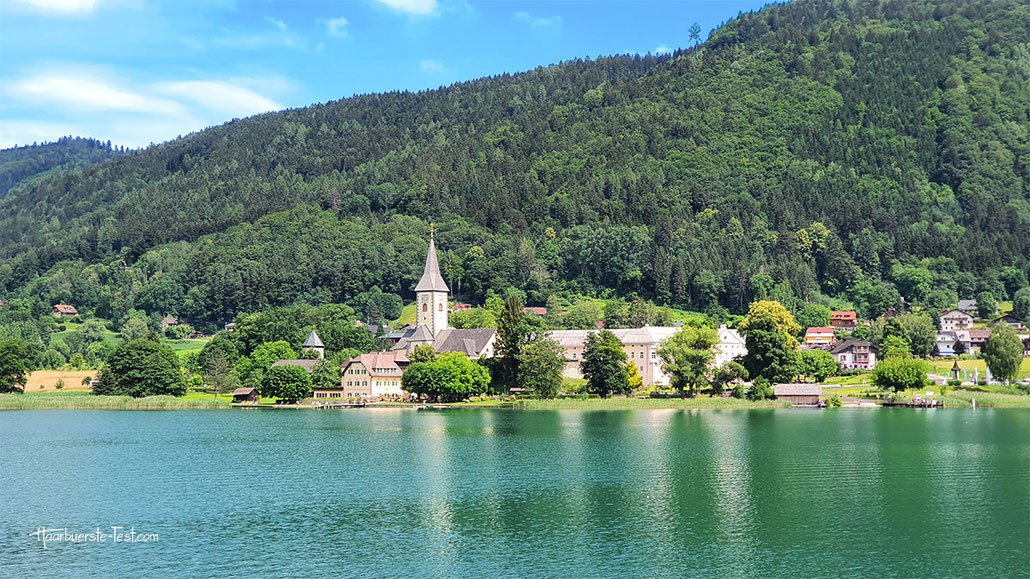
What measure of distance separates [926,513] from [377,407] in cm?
6840

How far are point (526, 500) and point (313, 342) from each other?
8458 cm

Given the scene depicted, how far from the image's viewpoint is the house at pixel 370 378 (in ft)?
364

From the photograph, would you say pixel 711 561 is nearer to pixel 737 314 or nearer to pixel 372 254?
pixel 737 314

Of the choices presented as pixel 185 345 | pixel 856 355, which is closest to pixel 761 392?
pixel 856 355

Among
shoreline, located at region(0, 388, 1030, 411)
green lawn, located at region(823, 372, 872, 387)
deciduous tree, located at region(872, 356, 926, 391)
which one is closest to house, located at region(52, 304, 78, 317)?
shoreline, located at region(0, 388, 1030, 411)

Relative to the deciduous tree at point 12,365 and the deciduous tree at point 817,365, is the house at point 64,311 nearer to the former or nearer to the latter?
the deciduous tree at point 12,365

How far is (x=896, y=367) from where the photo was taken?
10012 cm

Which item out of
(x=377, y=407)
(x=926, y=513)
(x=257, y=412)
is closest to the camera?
(x=926, y=513)

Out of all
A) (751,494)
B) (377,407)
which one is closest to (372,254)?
(377,407)

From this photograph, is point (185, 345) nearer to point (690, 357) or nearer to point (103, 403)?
point (103, 403)

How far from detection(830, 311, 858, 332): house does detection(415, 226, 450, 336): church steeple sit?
6766 cm

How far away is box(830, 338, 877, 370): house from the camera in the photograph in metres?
132

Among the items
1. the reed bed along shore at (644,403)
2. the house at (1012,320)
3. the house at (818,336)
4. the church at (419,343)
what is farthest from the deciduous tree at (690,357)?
the house at (1012,320)

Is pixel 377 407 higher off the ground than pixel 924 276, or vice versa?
pixel 924 276
